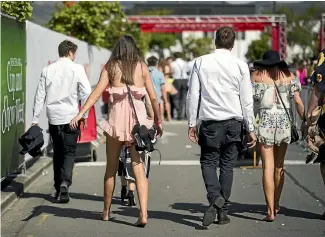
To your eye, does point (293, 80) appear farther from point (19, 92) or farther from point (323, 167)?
point (19, 92)

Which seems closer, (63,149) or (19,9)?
(63,149)

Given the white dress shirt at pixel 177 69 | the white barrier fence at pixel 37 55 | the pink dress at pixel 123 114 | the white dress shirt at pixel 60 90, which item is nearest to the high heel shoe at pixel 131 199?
the white dress shirt at pixel 60 90

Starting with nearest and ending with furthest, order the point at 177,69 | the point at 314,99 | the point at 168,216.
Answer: the point at 314,99 → the point at 168,216 → the point at 177,69

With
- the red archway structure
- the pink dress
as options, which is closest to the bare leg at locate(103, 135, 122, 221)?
the pink dress

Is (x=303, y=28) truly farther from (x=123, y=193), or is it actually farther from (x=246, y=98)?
(x=246, y=98)

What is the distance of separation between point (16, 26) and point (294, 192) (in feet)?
13.2

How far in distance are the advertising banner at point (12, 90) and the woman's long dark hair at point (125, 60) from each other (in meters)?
1.86

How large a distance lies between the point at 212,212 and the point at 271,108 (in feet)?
4.71

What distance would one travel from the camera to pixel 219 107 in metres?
7.82

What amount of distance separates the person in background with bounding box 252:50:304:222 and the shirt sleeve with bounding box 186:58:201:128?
879 mm

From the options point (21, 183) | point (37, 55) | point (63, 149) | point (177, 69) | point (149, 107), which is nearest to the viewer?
point (149, 107)

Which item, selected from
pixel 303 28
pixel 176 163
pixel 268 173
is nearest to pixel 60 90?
pixel 268 173

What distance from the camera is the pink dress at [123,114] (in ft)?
25.9

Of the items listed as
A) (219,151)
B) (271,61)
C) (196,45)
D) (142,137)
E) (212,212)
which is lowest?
(212,212)
